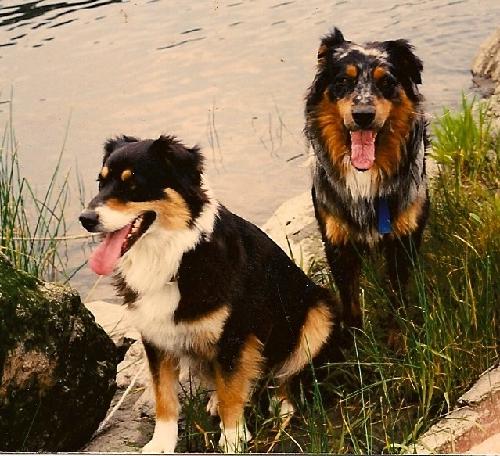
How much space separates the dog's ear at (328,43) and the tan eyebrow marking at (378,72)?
0.90 ft

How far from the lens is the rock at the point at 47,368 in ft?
8.39

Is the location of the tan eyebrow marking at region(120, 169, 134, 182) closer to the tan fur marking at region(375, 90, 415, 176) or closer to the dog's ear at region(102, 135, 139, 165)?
the dog's ear at region(102, 135, 139, 165)

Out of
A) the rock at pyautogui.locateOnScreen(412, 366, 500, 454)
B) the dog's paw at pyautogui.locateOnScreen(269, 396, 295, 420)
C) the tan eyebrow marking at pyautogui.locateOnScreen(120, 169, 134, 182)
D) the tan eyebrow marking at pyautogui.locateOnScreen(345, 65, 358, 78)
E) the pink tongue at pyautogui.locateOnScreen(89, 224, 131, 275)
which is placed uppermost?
the tan eyebrow marking at pyautogui.locateOnScreen(345, 65, 358, 78)

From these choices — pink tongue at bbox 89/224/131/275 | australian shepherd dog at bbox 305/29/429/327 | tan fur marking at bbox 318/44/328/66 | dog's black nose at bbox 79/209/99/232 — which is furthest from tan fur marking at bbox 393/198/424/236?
dog's black nose at bbox 79/209/99/232

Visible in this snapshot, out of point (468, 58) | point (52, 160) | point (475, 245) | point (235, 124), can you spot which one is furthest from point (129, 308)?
point (468, 58)

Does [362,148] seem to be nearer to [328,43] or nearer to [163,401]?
[328,43]

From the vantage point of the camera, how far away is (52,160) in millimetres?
4426

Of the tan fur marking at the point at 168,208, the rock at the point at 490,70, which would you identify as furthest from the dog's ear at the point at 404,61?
the rock at the point at 490,70

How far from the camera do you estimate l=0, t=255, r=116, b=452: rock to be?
8.39 feet

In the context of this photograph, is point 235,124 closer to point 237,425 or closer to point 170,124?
point 170,124

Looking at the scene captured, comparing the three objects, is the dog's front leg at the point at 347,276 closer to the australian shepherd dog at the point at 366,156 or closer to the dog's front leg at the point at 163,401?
the australian shepherd dog at the point at 366,156

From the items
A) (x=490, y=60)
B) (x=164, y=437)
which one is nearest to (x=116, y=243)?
(x=164, y=437)

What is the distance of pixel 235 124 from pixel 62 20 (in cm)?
132

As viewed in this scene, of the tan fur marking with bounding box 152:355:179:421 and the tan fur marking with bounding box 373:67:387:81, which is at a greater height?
the tan fur marking with bounding box 373:67:387:81
